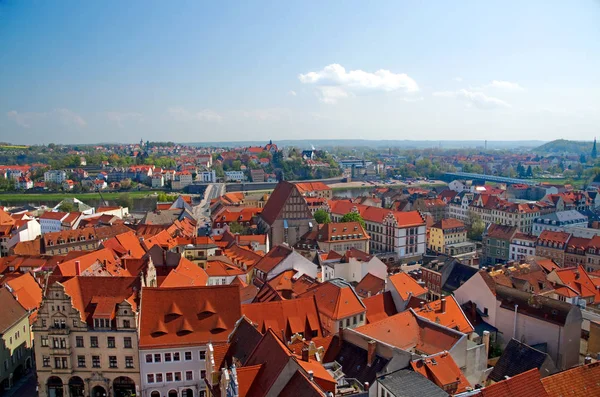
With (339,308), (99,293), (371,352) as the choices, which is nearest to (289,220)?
(339,308)

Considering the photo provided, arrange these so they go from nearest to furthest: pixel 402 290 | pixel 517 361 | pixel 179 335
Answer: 1. pixel 517 361
2. pixel 179 335
3. pixel 402 290

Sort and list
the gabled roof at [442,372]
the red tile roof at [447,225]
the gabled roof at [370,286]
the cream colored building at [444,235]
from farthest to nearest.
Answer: the red tile roof at [447,225], the cream colored building at [444,235], the gabled roof at [370,286], the gabled roof at [442,372]

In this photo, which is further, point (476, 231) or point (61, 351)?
point (476, 231)

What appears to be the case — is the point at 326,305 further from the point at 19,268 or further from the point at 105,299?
the point at 19,268

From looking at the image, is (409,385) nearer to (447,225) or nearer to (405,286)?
(405,286)

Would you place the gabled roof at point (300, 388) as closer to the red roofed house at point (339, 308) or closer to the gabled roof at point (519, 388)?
the gabled roof at point (519, 388)

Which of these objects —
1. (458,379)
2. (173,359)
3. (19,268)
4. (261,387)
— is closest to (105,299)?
(173,359)

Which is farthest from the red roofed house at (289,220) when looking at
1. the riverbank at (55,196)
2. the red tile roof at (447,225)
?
the riverbank at (55,196)
